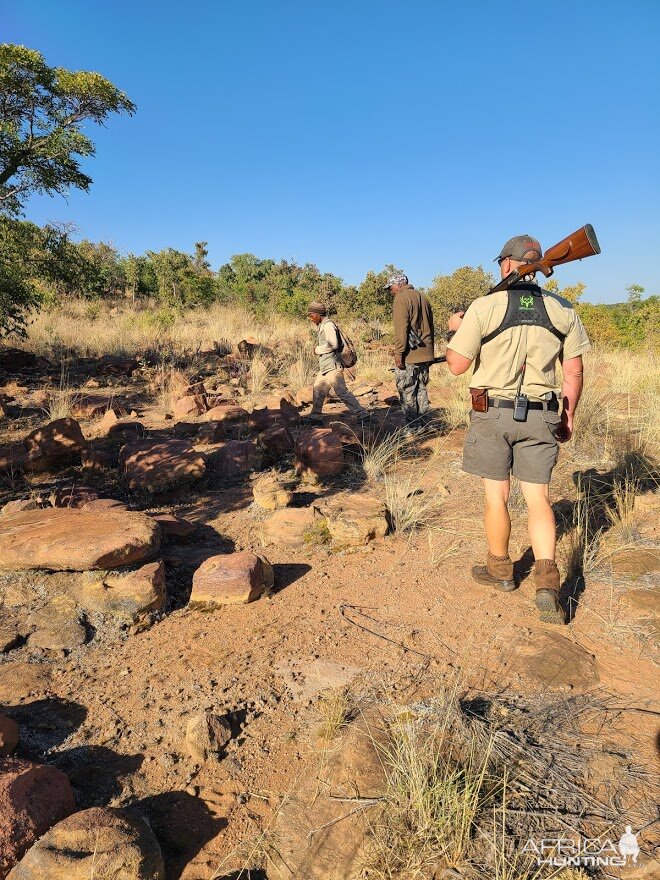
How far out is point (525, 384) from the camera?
292cm

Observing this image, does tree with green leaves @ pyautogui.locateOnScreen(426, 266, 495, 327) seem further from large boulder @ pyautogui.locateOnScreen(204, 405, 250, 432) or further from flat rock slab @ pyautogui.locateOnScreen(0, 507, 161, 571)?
flat rock slab @ pyautogui.locateOnScreen(0, 507, 161, 571)

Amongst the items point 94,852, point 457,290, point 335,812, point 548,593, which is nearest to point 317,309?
point 548,593

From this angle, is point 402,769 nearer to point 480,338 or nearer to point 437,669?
point 437,669

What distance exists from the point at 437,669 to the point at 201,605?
1.46m

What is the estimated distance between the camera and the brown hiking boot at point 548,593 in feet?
9.13

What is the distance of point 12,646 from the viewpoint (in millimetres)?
2842

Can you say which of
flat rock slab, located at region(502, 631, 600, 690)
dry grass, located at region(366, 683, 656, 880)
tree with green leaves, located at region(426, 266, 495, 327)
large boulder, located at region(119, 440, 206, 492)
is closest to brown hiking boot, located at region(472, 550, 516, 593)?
flat rock slab, located at region(502, 631, 600, 690)

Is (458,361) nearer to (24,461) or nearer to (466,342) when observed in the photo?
(466,342)

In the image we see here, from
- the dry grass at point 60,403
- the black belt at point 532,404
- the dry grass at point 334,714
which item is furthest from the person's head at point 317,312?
the dry grass at point 334,714

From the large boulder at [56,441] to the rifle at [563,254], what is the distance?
4544 millimetres

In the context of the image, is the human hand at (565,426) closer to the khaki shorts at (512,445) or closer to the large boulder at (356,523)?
the khaki shorts at (512,445)

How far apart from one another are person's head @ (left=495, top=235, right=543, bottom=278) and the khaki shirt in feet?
0.71

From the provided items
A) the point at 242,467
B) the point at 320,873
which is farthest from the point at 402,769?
the point at 242,467

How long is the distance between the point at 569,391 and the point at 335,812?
2411 mm
